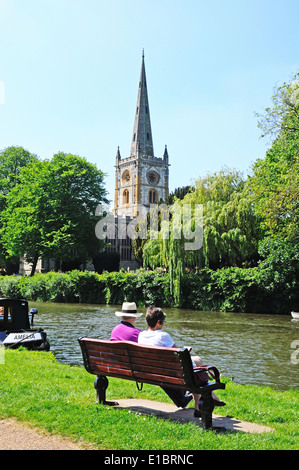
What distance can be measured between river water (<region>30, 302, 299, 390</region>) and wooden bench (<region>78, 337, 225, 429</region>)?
6004mm

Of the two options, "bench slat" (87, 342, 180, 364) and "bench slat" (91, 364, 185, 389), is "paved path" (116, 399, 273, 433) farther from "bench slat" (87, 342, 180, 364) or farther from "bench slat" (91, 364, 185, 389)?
"bench slat" (87, 342, 180, 364)

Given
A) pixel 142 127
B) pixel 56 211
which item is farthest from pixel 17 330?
pixel 142 127

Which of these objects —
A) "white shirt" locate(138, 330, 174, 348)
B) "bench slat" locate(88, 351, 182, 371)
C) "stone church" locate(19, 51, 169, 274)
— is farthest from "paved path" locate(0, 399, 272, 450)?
"stone church" locate(19, 51, 169, 274)

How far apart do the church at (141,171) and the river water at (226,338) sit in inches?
3054

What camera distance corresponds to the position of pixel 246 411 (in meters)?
6.75

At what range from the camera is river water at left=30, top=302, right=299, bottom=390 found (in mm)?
13008

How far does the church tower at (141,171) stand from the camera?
10875 cm

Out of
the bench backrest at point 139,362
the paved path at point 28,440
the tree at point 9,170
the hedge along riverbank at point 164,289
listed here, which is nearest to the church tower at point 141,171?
the tree at point 9,170

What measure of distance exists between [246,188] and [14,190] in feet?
88.6

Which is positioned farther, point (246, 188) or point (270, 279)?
point (246, 188)

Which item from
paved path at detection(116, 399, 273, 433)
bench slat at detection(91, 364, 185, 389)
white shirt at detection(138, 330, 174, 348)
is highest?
white shirt at detection(138, 330, 174, 348)

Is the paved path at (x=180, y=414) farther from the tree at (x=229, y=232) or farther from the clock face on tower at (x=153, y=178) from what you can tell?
the clock face on tower at (x=153, y=178)
